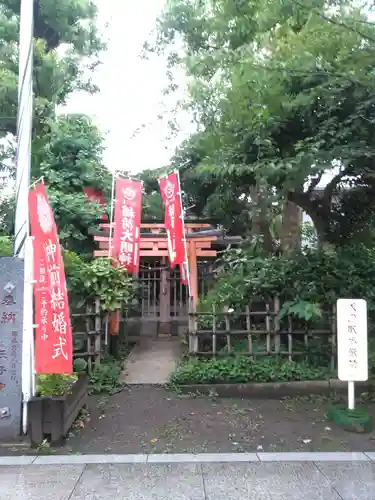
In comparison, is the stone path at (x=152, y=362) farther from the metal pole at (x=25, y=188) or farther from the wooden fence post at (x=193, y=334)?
the metal pole at (x=25, y=188)

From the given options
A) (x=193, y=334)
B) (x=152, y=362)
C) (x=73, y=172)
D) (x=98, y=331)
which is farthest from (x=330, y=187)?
(x=73, y=172)

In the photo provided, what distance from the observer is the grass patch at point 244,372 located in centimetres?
763

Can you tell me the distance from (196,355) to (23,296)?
12.0 ft

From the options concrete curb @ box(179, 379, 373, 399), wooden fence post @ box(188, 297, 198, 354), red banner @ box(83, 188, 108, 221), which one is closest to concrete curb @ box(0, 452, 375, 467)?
concrete curb @ box(179, 379, 373, 399)

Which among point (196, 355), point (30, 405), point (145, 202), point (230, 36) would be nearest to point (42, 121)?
point (145, 202)

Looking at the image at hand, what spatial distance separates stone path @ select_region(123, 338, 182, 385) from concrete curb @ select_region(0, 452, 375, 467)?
2.89 meters

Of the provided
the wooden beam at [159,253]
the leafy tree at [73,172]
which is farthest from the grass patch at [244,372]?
the leafy tree at [73,172]

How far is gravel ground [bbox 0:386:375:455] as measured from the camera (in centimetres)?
550

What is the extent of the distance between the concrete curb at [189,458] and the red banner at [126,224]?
4.62 m

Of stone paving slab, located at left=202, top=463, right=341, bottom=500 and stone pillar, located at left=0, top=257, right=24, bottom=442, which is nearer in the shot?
stone paving slab, located at left=202, top=463, right=341, bottom=500

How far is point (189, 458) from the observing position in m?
5.12

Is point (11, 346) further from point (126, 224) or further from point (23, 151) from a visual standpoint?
point (126, 224)

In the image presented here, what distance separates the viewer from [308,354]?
324 inches

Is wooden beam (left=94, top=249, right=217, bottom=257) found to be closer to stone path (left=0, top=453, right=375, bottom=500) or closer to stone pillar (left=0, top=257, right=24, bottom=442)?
stone pillar (left=0, top=257, right=24, bottom=442)
